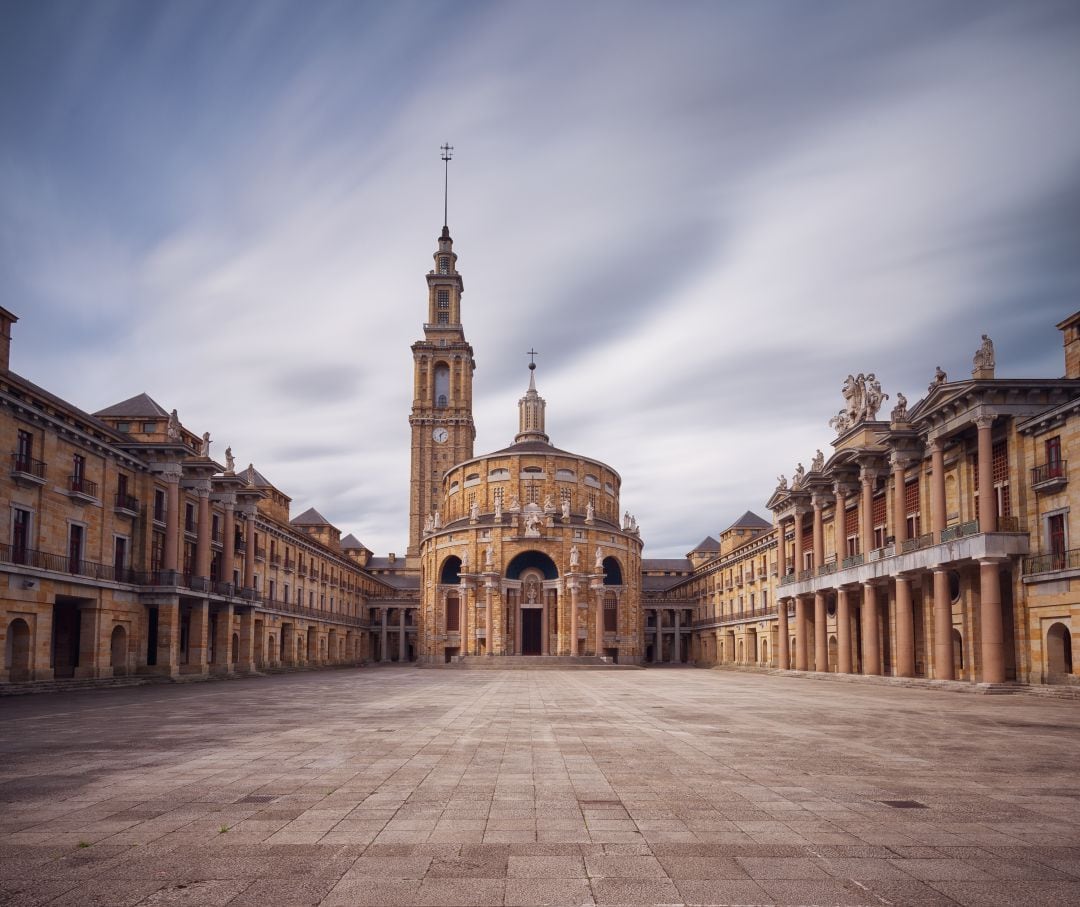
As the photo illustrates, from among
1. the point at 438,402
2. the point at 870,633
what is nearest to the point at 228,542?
the point at 870,633

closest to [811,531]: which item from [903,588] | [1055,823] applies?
[903,588]

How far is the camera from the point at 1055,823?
29.7ft

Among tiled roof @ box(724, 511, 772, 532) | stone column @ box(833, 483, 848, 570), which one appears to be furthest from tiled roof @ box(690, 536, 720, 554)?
stone column @ box(833, 483, 848, 570)

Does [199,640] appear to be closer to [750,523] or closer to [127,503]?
[127,503]

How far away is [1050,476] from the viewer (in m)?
31.2

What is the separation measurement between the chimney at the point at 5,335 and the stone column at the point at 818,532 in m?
40.2

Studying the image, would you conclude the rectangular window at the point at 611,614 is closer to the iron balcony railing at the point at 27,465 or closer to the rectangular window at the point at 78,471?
the rectangular window at the point at 78,471

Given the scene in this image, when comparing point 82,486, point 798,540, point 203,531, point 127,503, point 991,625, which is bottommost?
point 991,625

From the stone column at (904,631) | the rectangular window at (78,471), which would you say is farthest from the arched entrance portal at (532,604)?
the rectangular window at (78,471)

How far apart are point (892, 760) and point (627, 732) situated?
566 centimetres

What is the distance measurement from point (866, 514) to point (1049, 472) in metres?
13.4

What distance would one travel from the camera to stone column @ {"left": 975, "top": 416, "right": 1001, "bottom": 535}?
32.4 meters

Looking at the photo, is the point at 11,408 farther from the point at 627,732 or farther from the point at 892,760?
the point at 892,760

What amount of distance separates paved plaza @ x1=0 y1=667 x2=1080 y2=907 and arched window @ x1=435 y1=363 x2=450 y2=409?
103014mm
